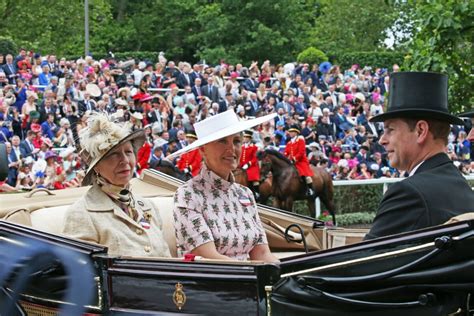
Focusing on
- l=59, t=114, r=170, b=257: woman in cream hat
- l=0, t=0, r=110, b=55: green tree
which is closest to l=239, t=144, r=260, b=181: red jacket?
l=59, t=114, r=170, b=257: woman in cream hat

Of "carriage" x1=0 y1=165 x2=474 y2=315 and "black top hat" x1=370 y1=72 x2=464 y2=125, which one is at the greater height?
"black top hat" x1=370 y1=72 x2=464 y2=125

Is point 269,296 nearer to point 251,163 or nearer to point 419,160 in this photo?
point 419,160

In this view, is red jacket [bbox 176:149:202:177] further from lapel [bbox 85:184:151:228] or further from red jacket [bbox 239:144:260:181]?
lapel [bbox 85:184:151:228]

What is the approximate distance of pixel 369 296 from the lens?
341 cm

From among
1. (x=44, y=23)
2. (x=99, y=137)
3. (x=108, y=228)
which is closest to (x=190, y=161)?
(x=99, y=137)

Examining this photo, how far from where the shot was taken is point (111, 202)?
191 inches

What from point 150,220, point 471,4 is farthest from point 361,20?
point 150,220

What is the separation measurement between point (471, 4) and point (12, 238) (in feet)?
17.7

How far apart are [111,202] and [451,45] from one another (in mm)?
4885

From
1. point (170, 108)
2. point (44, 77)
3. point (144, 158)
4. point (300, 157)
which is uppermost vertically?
point (44, 77)

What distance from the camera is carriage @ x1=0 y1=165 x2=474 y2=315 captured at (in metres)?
3.28

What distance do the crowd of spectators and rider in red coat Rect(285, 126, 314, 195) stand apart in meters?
0.99

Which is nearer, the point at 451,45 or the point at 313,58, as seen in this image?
the point at 451,45

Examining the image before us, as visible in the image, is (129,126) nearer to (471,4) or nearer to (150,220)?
(150,220)
